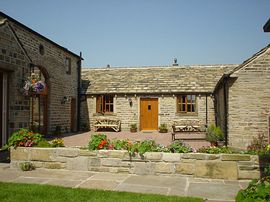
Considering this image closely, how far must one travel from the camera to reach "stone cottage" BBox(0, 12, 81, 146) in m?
9.45

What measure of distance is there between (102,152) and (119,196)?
6.94ft

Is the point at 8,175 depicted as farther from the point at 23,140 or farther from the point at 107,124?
the point at 107,124

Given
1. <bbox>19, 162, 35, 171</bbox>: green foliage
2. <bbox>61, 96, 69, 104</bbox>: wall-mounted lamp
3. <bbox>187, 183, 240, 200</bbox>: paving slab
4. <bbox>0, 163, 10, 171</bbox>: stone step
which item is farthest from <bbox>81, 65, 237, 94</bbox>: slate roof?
<bbox>187, 183, 240, 200</bbox>: paving slab

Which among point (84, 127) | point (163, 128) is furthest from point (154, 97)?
point (84, 127)

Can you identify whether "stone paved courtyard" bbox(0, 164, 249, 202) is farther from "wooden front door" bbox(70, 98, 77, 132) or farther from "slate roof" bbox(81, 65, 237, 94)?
"slate roof" bbox(81, 65, 237, 94)

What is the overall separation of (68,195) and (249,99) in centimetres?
914

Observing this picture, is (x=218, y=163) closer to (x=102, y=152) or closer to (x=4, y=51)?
(x=102, y=152)

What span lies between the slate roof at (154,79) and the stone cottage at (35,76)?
89.0 inches

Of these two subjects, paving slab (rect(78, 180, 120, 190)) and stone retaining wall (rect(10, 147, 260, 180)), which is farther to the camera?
stone retaining wall (rect(10, 147, 260, 180))

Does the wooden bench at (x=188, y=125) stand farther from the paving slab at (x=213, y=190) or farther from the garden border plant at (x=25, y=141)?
the paving slab at (x=213, y=190)

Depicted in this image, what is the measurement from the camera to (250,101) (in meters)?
11.5

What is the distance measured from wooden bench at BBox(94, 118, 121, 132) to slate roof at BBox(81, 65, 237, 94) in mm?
2146

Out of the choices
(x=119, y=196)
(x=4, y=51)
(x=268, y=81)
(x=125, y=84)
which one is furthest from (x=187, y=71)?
(x=119, y=196)

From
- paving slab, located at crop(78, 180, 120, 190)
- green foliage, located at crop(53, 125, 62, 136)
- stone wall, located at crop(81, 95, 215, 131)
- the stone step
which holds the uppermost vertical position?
stone wall, located at crop(81, 95, 215, 131)
